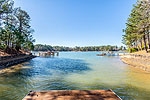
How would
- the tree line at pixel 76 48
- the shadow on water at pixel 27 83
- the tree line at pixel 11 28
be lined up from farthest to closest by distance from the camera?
the tree line at pixel 76 48
the tree line at pixel 11 28
the shadow on water at pixel 27 83

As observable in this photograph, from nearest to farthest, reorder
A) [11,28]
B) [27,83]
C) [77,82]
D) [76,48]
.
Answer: [27,83] → [77,82] → [11,28] → [76,48]

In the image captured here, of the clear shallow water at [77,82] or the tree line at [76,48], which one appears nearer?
the clear shallow water at [77,82]

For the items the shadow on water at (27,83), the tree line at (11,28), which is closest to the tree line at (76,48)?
the tree line at (11,28)

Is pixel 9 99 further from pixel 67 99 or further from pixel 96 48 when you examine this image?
pixel 96 48

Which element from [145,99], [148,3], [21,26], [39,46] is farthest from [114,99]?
[39,46]

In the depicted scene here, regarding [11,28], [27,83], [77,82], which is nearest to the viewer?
[27,83]

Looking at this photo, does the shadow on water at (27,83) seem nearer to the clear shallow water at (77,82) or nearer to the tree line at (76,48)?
the clear shallow water at (77,82)

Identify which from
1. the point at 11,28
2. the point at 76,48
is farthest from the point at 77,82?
→ the point at 76,48

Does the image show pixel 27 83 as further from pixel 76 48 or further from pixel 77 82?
pixel 76 48

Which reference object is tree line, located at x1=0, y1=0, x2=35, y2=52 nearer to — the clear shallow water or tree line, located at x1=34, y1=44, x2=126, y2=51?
the clear shallow water

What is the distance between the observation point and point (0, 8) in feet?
58.6

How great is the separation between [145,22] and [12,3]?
3029cm

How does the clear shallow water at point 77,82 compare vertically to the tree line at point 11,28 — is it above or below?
below

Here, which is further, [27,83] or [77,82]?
[77,82]
